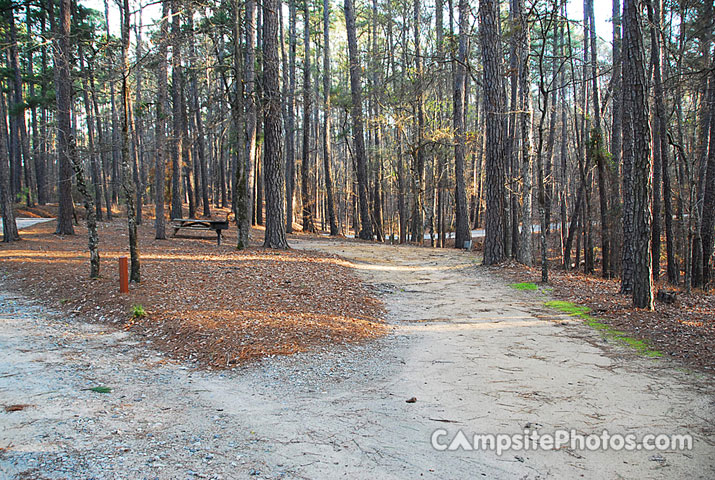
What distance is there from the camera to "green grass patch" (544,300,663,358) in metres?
5.77

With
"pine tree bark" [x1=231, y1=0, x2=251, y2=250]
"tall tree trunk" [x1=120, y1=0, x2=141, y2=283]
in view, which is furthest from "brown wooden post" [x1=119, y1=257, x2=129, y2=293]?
"pine tree bark" [x1=231, y1=0, x2=251, y2=250]

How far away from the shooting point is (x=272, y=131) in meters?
13.2

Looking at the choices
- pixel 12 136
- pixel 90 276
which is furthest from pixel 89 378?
pixel 12 136

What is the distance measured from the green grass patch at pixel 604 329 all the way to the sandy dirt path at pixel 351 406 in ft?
0.75

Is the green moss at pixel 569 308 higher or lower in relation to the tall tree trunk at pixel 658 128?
lower

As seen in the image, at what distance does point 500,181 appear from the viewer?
1229cm

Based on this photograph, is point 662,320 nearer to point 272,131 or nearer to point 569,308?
point 569,308

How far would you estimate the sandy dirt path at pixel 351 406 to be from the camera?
11.1 feet

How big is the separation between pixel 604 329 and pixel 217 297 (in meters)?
6.36

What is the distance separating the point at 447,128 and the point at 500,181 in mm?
6877

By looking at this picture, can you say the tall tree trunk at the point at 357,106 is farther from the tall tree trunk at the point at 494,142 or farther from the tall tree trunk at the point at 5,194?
the tall tree trunk at the point at 5,194

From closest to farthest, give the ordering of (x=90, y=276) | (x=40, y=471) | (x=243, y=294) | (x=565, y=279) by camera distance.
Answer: (x=40, y=471), (x=243, y=294), (x=90, y=276), (x=565, y=279)

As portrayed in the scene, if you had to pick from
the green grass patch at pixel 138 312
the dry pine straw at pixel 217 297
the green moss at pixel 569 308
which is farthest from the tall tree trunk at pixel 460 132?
the green grass patch at pixel 138 312

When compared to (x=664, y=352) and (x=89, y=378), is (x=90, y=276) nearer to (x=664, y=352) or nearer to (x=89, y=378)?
(x=89, y=378)
